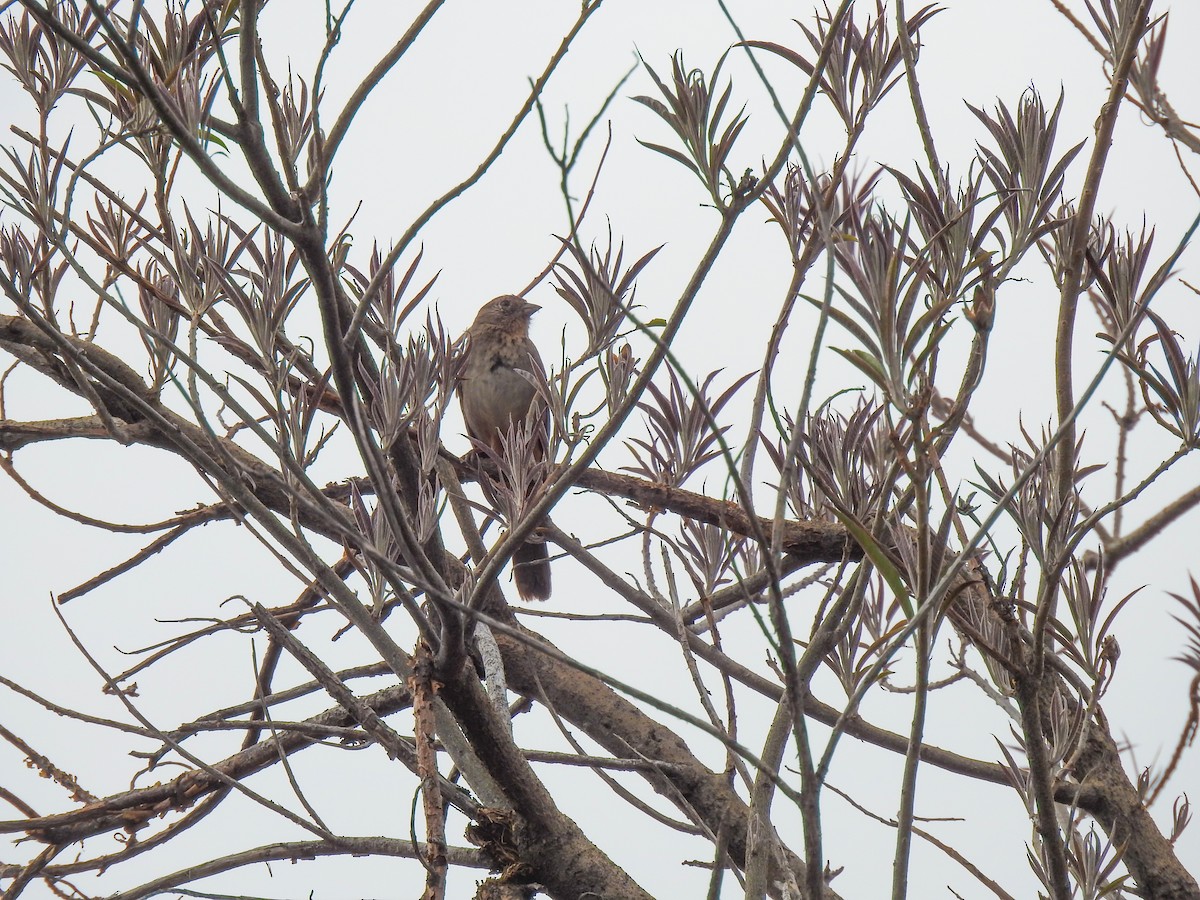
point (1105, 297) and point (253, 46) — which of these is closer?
point (253, 46)

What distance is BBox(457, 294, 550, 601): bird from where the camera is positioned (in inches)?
232

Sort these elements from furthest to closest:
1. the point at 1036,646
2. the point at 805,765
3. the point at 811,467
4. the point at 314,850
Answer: the point at 314,850 < the point at 811,467 < the point at 1036,646 < the point at 805,765

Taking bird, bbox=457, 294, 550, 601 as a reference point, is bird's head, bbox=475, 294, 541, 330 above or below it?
above

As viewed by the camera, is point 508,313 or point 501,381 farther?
point 508,313

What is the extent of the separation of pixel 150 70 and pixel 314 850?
5.48 ft

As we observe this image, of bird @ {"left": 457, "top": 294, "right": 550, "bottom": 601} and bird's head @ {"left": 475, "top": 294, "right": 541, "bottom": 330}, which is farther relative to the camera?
bird's head @ {"left": 475, "top": 294, "right": 541, "bottom": 330}

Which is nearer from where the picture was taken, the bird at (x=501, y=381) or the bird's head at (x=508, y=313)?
the bird at (x=501, y=381)

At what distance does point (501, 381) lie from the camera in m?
6.20

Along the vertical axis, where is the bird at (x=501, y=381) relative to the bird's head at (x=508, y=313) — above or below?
below

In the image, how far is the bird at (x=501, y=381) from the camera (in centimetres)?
589

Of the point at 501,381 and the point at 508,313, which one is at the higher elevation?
the point at 508,313

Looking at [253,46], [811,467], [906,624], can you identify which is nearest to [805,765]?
[906,624]

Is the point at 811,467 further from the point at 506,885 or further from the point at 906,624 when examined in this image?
the point at 506,885

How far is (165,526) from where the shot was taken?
3197 millimetres
